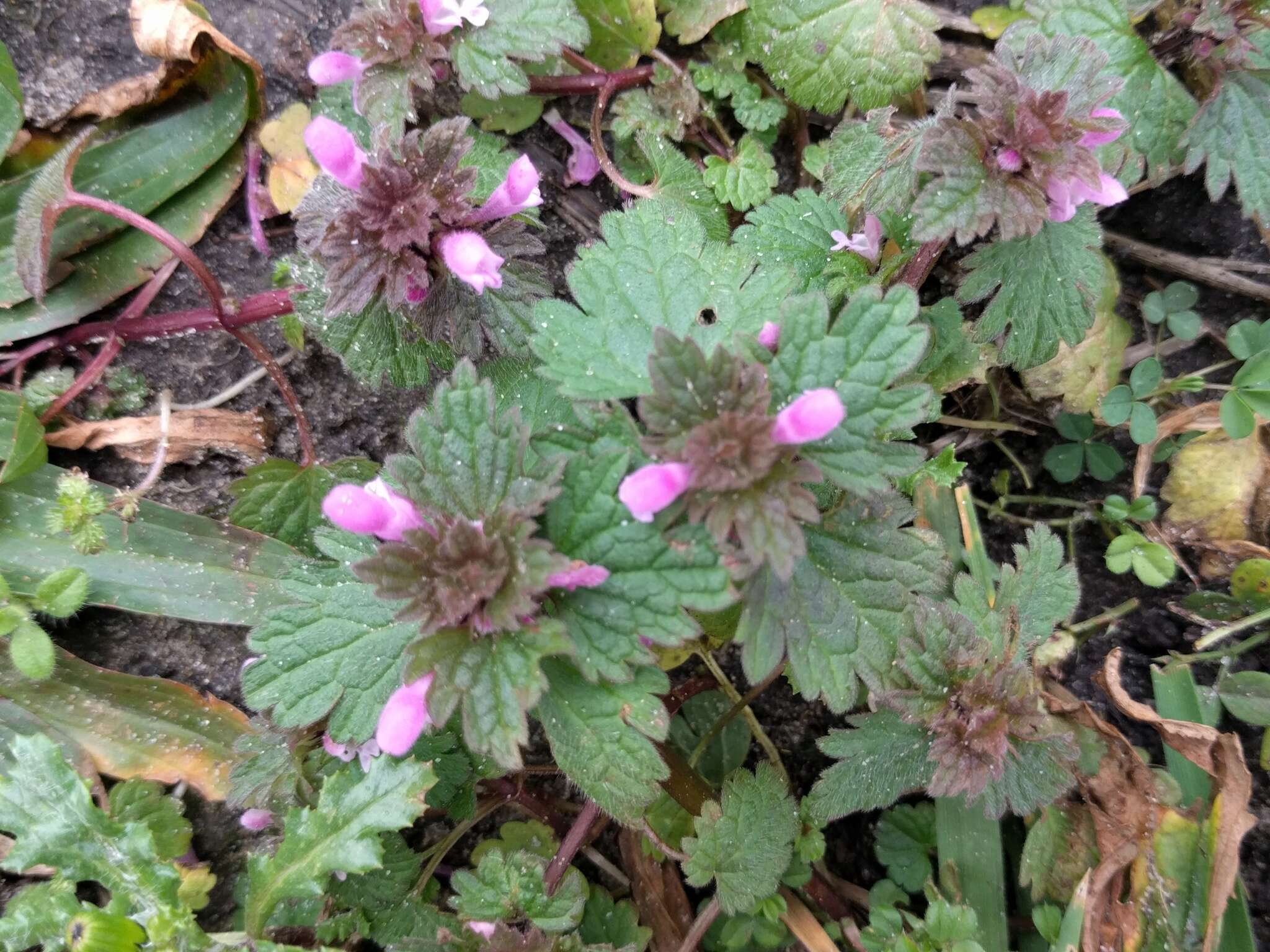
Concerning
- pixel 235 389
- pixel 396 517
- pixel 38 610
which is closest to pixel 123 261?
pixel 235 389

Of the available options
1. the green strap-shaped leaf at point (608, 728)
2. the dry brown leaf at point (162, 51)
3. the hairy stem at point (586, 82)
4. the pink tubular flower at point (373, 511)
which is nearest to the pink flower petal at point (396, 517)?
the pink tubular flower at point (373, 511)

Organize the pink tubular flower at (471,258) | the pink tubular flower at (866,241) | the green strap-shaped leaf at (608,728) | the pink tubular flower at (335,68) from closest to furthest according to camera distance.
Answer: the green strap-shaped leaf at (608,728) < the pink tubular flower at (471,258) < the pink tubular flower at (335,68) < the pink tubular flower at (866,241)

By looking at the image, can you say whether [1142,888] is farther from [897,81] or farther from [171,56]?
[171,56]

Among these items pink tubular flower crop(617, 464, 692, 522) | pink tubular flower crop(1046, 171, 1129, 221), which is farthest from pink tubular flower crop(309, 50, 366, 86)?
pink tubular flower crop(1046, 171, 1129, 221)

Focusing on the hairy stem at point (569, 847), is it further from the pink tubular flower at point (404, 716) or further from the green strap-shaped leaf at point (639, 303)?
the green strap-shaped leaf at point (639, 303)

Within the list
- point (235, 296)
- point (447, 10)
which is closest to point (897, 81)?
point (447, 10)

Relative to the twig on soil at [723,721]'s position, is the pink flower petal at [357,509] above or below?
above

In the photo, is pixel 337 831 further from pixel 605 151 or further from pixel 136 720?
pixel 605 151
